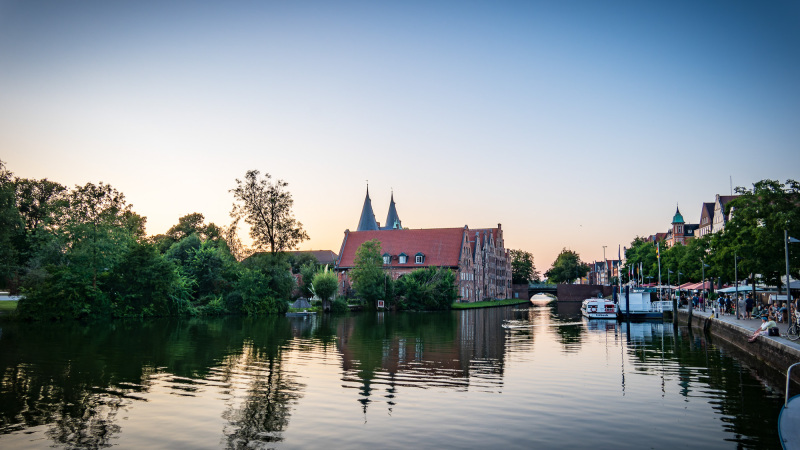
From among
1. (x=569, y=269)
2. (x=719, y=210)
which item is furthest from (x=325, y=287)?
(x=569, y=269)

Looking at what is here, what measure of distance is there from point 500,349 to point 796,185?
2076 cm

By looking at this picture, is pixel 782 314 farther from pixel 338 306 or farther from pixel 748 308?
A: pixel 338 306

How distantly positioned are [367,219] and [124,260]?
7198 cm

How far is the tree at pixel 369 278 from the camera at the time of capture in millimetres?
87188

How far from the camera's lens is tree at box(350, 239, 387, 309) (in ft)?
286

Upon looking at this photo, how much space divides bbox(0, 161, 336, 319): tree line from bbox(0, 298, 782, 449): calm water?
23.5 m

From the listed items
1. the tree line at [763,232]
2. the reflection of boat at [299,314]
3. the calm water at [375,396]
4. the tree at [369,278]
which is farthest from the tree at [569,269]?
the calm water at [375,396]

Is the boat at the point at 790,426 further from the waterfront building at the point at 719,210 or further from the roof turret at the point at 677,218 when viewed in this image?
the roof turret at the point at 677,218

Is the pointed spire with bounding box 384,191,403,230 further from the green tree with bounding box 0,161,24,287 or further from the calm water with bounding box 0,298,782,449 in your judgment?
the calm water with bounding box 0,298,782,449

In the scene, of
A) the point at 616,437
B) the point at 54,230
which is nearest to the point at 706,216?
the point at 54,230

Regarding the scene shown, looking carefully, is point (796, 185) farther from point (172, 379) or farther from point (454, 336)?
point (172, 379)

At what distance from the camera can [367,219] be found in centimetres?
13125

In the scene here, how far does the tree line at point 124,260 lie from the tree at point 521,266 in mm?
95532

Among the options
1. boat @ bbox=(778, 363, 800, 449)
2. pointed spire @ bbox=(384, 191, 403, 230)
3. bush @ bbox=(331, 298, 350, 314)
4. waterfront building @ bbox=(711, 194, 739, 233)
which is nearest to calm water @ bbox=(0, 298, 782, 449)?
boat @ bbox=(778, 363, 800, 449)
